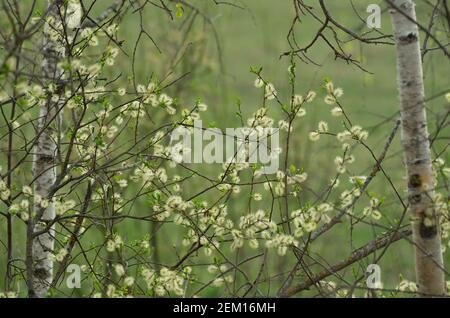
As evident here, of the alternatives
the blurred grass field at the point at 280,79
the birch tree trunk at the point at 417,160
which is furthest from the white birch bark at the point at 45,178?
Result: the birch tree trunk at the point at 417,160

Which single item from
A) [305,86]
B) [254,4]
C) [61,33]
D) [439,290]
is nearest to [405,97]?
[439,290]

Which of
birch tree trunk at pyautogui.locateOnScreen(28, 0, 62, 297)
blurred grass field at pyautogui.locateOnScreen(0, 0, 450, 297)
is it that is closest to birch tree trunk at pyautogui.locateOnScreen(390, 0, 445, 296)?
blurred grass field at pyautogui.locateOnScreen(0, 0, 450, 297)

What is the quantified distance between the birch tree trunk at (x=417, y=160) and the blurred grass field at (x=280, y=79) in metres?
1.08

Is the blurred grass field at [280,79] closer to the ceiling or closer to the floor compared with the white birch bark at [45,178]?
closer to the ceiling

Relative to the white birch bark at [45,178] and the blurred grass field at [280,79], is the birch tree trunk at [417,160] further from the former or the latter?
the white birch bark at [45,178]

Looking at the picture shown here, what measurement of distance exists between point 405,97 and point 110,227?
156cm

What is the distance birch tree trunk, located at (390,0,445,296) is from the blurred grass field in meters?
Result: 1.08

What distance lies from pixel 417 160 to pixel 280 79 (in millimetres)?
9831

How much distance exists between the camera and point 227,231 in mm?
3691

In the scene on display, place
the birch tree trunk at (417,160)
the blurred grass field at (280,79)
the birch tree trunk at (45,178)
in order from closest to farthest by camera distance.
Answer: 1. the birch tree trunk at (417,160)
2. the birch tree trunk at (45,178)
3. the blurred grass field at (280,79)

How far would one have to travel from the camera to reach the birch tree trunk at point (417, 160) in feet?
10.1

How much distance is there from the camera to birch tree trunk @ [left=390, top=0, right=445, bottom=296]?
10.1 ft

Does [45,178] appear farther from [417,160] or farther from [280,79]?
[280,79]
